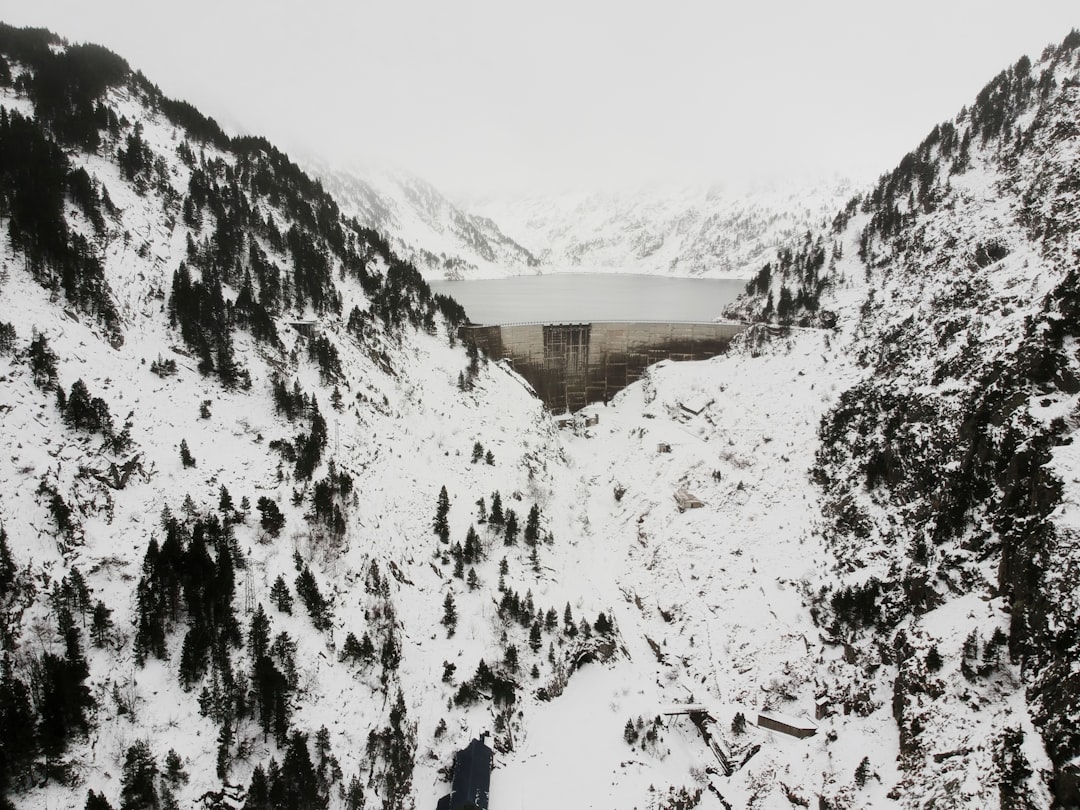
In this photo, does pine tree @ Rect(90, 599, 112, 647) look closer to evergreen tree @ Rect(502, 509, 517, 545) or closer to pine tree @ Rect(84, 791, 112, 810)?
pine tree @ Rect(84, 791, 112, 810)

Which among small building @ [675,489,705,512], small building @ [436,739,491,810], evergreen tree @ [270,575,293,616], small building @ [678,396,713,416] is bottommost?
small building @ [436,739,491,810]

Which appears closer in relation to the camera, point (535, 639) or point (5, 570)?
point (5, 570)

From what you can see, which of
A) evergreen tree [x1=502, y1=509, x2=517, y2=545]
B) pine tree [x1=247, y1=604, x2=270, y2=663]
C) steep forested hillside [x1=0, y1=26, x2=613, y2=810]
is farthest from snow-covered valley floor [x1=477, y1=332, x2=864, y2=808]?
pine tree [x1=247, y1=604, x2=270, y2=663]

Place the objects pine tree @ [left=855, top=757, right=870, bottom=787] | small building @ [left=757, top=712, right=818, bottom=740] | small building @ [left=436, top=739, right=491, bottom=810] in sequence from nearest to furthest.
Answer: pine tree @ [left=855, top=757, right=870, bottom=787] → small building @ [left=436, top=739, right=491, bottom=810] → small building @ [left=757, top=712, right=818, bottom=740]

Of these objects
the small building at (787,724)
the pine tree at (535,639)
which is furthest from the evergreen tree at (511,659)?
the small building at (787,724)

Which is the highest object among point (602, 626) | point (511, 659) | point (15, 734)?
point (15, 734)

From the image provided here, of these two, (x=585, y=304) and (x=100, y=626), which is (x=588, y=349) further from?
(x=585, y=304)

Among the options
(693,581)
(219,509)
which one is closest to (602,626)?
(693,581)
